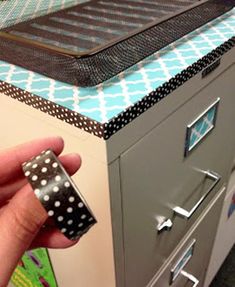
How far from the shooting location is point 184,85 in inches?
15.6

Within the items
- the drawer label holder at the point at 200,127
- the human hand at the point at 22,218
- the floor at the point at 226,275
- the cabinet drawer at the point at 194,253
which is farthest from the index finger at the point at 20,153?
the floor at the point at 226,275

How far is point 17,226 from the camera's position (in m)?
0.30

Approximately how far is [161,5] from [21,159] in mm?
344

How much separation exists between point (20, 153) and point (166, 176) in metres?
0.20

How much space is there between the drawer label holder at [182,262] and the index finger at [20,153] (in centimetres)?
40

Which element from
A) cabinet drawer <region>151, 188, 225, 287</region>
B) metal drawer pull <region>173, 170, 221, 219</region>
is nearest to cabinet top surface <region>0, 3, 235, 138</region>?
metal drawer pull <region>173, 170, 221, 219</region>

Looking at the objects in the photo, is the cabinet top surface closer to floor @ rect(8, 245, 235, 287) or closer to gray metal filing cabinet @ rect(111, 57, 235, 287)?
gray metal filing cabinet @ rect(111, 57, 235, 287)

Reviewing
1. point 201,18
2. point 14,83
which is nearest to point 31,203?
point 14,83

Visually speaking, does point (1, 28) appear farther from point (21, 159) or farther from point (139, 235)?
point (139, 235)

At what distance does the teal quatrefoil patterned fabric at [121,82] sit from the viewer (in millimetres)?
331

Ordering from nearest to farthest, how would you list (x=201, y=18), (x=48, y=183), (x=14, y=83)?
1. (x=48, y=183)
2. (x=14, y=83)
3. (x=201, y=18)

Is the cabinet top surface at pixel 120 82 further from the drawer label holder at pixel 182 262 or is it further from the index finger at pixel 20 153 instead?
the drawer label holder at pixel 182 262

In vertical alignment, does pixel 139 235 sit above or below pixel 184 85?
below

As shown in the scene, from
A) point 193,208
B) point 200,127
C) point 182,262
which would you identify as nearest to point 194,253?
point 182,262
